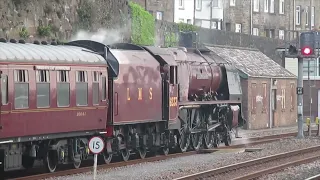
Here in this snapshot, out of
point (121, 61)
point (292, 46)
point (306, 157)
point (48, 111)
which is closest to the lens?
point (48, 111)

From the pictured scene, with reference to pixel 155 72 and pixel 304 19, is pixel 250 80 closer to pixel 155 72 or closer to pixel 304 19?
pixel 155 72

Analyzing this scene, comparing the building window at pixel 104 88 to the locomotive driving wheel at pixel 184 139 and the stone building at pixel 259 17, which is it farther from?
the stone building at pixel 259 17

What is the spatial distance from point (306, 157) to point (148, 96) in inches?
236

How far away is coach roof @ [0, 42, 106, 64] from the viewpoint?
1652 centimetres

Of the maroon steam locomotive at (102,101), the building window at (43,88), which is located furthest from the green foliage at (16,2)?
the building window at (43,88)

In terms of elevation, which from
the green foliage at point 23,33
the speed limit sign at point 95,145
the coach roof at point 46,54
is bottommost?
→ the speed limit sign at point 95,145

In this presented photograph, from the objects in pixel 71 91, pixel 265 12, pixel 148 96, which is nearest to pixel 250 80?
pixel 148 96

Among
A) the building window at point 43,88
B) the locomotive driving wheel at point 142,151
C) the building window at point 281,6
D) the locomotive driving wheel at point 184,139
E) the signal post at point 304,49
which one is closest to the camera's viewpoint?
the building window at point 43,88

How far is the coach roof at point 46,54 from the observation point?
16.5 m

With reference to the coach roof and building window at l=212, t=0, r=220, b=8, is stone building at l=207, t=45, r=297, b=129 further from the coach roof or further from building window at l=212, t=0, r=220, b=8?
the coach roof

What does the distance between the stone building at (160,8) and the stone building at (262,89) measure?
12152 millimetres

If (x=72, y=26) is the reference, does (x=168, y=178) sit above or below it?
below

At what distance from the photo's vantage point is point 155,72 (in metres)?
22.5

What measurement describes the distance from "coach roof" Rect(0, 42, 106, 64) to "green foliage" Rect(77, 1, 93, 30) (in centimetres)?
1272
